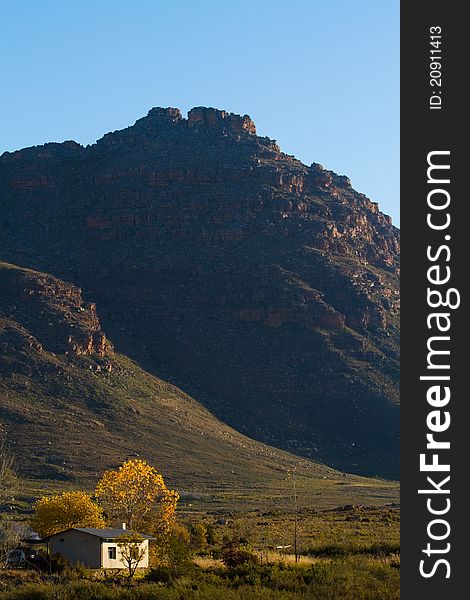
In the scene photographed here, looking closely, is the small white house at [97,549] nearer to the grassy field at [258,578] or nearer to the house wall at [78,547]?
the house wall at [78,547]

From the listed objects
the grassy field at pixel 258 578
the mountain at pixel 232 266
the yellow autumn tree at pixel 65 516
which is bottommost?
the grassy field at pixel 258 578

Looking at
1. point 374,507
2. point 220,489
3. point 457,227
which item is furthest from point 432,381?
point 220,489

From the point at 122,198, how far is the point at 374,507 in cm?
9100

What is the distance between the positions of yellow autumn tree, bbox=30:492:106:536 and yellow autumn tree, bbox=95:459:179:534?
1.00m

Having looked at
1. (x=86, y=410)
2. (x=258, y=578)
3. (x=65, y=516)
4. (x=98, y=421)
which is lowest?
(x=258, y=578)

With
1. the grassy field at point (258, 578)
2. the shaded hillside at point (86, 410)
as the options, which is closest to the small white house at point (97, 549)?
the grassy field at point (258, 578)

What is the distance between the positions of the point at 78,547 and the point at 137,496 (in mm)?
6120

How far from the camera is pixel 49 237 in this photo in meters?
173

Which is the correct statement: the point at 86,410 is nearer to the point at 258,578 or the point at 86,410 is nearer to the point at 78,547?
the point at 78,547

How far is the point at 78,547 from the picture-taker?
158 feet

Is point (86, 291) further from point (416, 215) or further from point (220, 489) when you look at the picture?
point (416, 215)

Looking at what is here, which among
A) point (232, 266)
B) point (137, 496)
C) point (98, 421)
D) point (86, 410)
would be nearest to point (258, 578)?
point (137, 496)

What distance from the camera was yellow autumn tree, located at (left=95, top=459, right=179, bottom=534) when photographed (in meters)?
53.0

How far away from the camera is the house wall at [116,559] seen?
4694cm
